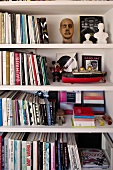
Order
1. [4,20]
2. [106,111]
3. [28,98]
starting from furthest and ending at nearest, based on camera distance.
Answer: [106,111]
[28,98]
[4,20]

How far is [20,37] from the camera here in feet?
4.28

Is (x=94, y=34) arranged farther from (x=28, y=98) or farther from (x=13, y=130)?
(x=13, y=130)

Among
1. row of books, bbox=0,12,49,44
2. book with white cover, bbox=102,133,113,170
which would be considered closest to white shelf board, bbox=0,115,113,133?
book with white cover, bbox=102,133,113,170

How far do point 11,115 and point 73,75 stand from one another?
1.58 ft

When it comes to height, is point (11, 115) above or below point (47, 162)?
above

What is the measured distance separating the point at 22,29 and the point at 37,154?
820 millimetres

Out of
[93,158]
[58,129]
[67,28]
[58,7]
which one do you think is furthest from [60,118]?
[58,7]

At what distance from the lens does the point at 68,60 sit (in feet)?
5.06

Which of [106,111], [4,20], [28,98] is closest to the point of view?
[4,20]

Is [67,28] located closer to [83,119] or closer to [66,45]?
[66,45]

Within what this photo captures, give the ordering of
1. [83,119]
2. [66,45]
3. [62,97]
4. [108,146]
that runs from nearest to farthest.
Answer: [66,45] < [83,119] < [108,146] < [62,97]

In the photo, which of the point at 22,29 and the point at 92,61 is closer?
the point at 22,29

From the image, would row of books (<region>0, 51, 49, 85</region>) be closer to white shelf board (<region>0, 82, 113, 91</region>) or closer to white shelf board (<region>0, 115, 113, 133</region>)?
white shelf board (<region>0, 82, 113, 91</region>)

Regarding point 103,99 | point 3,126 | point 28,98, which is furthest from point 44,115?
point 103,99
